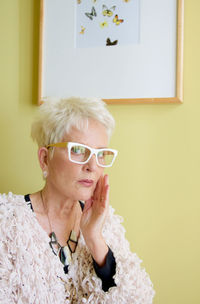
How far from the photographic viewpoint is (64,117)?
1.30m

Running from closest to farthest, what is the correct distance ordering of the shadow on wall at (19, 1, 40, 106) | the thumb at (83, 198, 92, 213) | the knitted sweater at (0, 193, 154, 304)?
the knitted sweater at (0, 193, 154, 304), the thumb at (83, 198, 92, 213), the shadow on wall at (19, 1, 40, 106)

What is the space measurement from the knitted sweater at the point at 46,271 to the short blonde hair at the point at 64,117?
261 mm

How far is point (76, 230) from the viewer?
144 cm

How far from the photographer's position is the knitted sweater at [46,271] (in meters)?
1.16

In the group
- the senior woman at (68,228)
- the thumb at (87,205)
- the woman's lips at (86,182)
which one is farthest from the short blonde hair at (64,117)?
the thumb at (87,205)

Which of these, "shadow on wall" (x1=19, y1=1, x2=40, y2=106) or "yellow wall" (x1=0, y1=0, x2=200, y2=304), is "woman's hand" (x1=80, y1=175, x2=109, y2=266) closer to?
"yellow wall" (x1=0, y1=0, x2=200, y2=304)

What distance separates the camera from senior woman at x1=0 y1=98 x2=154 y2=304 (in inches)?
47.2

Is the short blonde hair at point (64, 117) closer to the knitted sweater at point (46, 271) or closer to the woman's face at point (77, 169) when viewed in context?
the woman's face at point (77, 169)

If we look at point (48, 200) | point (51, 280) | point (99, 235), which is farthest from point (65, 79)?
point (51, 280)

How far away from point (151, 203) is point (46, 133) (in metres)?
0.54

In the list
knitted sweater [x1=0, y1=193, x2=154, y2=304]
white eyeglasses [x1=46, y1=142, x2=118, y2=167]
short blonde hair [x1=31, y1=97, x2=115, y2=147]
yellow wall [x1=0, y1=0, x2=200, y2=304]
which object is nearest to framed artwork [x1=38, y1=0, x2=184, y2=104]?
yellow wall [x1=0, y1=0, x2=200, y2=304]

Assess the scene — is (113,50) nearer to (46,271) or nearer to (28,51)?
(28,51)

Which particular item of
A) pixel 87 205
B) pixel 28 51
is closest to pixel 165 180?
pixel 87 205

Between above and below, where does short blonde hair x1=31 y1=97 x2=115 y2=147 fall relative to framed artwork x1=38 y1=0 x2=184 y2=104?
below
